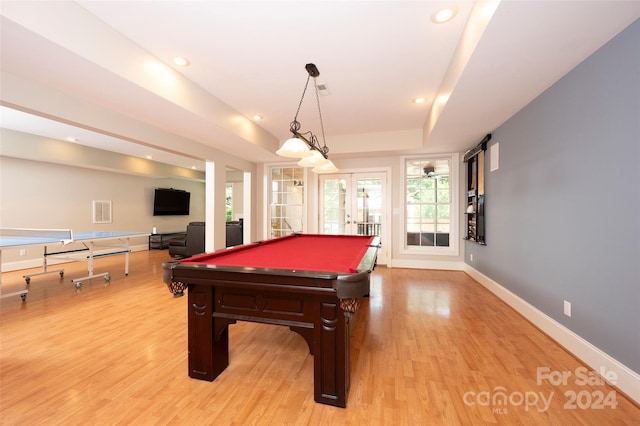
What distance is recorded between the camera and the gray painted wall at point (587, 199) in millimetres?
1691

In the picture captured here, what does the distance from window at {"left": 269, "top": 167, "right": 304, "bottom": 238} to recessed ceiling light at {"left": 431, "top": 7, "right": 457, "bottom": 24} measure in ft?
14.0

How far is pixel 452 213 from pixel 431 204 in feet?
1.42

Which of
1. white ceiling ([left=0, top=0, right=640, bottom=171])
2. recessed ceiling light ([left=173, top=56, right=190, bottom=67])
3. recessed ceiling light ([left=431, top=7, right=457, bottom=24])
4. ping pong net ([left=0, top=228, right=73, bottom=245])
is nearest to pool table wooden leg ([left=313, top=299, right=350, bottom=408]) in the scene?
white ceiling ([left=0, top=0, right=640, bottom=171])

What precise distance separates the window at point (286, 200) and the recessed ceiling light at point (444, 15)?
426cm

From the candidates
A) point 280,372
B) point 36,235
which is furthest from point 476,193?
point 36,235

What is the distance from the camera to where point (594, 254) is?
1991 millimetres

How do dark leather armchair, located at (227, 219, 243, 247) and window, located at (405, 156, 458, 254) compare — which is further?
dark leather armchair, located at (227, 219, 243, 247)

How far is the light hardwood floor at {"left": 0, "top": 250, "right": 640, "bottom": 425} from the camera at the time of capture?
4.92 feet

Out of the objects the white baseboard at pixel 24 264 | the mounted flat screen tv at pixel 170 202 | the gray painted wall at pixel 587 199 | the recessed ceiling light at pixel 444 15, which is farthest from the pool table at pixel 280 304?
the mounted flat screen tv at pixel 170 202

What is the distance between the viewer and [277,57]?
8.43ft

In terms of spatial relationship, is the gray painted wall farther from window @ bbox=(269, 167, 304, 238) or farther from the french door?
window @ bbox=(269, 167, 304, 238)

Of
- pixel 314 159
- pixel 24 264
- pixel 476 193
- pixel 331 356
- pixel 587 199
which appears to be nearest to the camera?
pixel 331 356

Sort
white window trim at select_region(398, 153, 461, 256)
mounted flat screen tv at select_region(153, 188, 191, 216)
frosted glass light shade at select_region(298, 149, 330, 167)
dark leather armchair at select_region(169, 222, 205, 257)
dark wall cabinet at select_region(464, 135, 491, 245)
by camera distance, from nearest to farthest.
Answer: frosted glass light shade at select_region(298, 149, 330, 167) < dark wall cabinet at select_region(464, 135, 491, 245) < white window trim at select_region(398, 153, 461, 256) < dark leather armchair at select_region(169, 222, 205, 257) < mounted flat screen tv at select_region(153, 188, 191, 216)

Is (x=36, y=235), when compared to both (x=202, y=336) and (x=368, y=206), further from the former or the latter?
(x=368, y=206)
